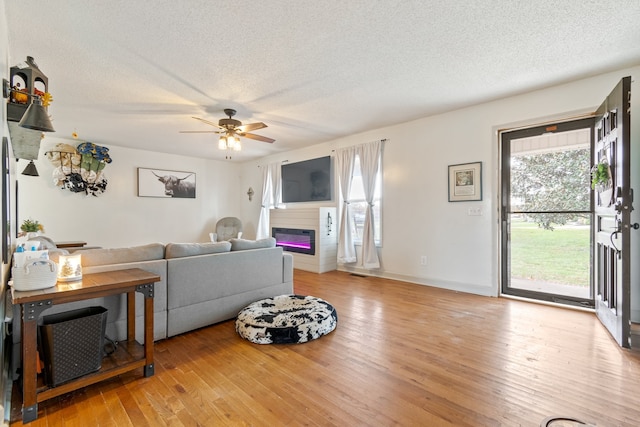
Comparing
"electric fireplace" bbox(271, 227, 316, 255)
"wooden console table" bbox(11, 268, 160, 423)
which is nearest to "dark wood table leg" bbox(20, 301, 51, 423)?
"wooden console table" bbox(11, 268, 160, 423)

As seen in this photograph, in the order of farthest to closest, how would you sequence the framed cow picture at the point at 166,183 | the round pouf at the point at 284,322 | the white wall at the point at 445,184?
the framed cow picture at the point at 166,183
the white wall at the point at 445,184
the round pouf at the point at 284,322

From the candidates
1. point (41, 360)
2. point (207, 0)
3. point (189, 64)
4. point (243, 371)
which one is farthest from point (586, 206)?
point (41, 360)

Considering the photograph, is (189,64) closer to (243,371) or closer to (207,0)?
(207,0)

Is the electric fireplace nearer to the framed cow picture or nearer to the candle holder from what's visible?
the framed cow picture

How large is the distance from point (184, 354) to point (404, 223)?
11.4 ft

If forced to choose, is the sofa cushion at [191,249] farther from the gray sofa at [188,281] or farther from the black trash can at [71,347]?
the black trash can at [71,347]

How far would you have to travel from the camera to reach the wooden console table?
4.91 ft

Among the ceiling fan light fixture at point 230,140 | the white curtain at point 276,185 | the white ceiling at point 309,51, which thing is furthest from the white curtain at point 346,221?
the ceiling fan light fixture at point 230,140

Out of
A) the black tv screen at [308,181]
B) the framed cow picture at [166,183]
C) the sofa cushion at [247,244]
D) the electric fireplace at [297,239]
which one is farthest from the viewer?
the framed cow picture at [166,183]

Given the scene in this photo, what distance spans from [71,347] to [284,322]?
1.42 metres

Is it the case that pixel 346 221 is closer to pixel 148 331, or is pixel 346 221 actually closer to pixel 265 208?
pixel 265 208

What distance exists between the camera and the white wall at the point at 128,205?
5.11 m

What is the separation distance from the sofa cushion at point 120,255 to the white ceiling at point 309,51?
1.71m

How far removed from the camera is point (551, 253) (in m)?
3.45
